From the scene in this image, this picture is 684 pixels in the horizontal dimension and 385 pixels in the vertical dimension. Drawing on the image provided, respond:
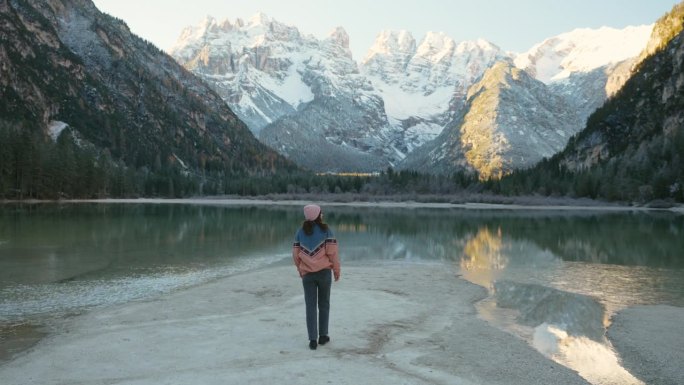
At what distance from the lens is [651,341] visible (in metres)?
12.8

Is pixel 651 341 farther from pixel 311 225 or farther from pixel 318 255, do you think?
pixel 311 225

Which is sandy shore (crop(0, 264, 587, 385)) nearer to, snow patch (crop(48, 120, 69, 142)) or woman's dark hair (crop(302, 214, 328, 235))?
woman's dark hair (crop(302, 214, 328, 235))

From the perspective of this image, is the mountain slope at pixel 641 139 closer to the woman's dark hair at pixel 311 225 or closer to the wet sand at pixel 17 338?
the woman's dark hair at pixel 311 225

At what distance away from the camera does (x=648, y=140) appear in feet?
454

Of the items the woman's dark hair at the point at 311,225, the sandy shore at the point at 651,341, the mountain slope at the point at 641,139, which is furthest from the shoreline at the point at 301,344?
the mountain slope at the point at 641,139

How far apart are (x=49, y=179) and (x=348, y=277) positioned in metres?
96.2

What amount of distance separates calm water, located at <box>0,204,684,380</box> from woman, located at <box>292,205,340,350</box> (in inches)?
217

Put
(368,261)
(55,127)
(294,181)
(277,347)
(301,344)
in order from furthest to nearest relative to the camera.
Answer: (294,181) < (55,127) < (368,261) < (301,344) < (277,347)

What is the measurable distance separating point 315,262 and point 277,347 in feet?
6.01

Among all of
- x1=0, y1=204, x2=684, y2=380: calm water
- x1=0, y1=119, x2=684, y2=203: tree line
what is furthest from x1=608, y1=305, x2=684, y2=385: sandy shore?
x1=0, y1=119, x2=684, y2=203: tree line

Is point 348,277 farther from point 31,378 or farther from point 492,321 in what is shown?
point 31,378

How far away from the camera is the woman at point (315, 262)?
11.4 m

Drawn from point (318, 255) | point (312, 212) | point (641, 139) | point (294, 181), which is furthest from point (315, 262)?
point (294, 181)

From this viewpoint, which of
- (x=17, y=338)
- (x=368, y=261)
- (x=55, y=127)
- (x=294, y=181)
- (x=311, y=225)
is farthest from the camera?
(x=294, y=181)
